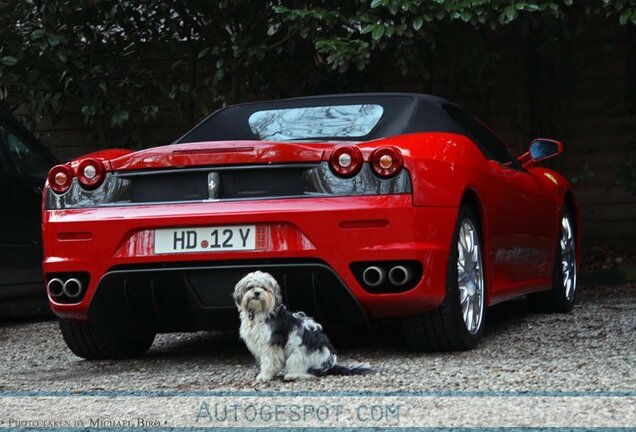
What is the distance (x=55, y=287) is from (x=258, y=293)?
126 centimetres

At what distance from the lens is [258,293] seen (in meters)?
5.58

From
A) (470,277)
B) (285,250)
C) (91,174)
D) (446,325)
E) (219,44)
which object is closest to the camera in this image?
(285,250)

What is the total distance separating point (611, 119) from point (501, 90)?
1.03 m

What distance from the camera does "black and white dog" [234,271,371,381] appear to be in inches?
220

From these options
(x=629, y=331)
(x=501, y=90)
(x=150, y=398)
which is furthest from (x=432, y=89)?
(x=150, y=398)

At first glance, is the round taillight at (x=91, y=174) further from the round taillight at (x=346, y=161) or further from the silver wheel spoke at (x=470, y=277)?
the silver wheel spoke at (x=470, y=277)

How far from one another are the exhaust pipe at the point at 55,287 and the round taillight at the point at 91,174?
0.47m

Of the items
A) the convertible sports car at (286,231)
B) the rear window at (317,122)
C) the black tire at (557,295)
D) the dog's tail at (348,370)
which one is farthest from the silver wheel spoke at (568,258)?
the dog's tail at (348,370)

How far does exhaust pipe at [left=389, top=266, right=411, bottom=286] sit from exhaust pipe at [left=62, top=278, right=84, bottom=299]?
145cm

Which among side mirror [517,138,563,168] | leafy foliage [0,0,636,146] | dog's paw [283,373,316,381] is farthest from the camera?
leafy foliage [0,0,636,146]

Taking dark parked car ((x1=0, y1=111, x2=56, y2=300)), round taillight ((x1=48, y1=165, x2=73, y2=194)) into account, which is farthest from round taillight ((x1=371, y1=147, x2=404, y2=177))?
dark parked car ((x1=0, y1=111, x2=56, y2=300))

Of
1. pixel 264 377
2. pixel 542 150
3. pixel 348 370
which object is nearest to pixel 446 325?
pixel 348 370

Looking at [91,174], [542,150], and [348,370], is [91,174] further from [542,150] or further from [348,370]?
[542,150]

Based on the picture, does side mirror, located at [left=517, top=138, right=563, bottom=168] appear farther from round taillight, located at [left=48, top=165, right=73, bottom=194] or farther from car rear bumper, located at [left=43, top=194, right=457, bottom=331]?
round taillight, located at [left=48, top=165, right=73, bottom=194]
